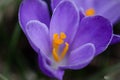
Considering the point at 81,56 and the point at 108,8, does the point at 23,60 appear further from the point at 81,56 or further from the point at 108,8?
the point at 81,56

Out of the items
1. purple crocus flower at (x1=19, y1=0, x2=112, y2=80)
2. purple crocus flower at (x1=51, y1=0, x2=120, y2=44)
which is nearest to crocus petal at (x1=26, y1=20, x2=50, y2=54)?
purple crocus flower at (x1=19, y1=0, x2=112, y2=80)

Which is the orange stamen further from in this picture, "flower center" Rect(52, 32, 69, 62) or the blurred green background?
the blurred green background

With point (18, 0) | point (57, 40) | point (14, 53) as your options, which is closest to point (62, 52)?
point (57, 40)

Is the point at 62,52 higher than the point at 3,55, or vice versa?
the point at 62,52

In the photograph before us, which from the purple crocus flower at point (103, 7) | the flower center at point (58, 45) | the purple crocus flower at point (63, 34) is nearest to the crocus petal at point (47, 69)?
the purple crocus flower at point (63, 34)

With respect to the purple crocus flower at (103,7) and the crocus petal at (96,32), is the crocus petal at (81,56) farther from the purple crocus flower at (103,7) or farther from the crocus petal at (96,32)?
the purple crocus flower at (103,7)

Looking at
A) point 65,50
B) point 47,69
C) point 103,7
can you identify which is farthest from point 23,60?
point 47,69

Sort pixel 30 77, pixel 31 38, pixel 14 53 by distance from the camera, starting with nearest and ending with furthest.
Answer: pixel 31 38, pixel 14 53, pixel 30 77

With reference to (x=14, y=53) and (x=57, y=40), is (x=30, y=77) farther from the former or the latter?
(x=57, y=40)
